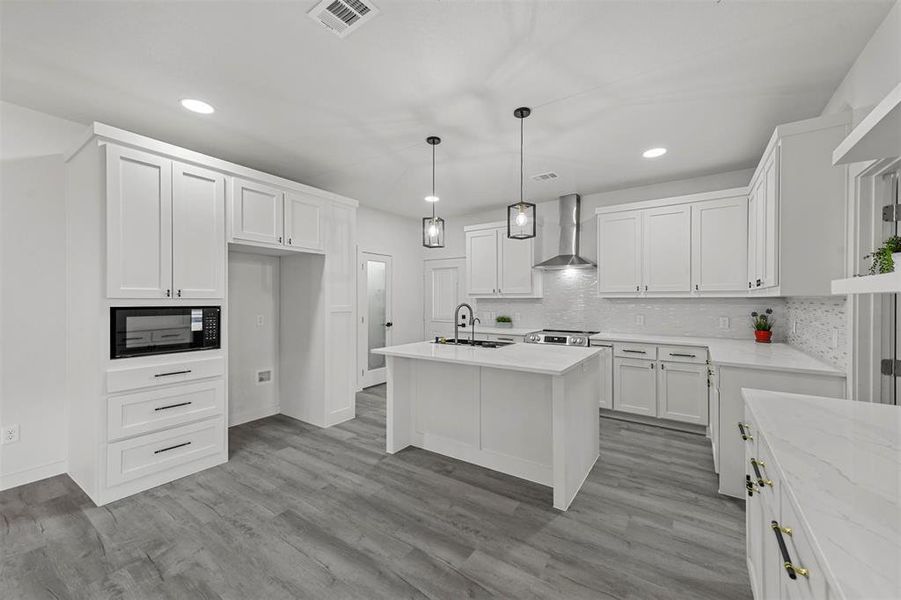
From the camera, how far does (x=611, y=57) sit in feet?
7.36

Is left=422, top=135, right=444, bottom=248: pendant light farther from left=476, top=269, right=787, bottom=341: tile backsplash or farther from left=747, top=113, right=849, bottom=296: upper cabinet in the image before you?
left=476, top=269, right=787, bottom=341: tile backsplash

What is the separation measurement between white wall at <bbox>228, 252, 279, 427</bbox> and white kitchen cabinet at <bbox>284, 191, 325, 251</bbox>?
800 millimetres

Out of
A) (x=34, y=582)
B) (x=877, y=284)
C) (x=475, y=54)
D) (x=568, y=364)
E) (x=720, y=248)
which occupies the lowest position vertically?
(x=34, y=582)

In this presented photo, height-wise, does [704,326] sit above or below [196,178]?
below

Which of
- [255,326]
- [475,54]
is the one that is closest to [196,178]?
[255,326]

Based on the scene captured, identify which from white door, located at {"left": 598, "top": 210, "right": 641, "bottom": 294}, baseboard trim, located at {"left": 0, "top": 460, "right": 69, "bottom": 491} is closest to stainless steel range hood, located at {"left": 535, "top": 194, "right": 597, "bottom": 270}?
white door, located at {"left": 598, "top": 210, "right": 641, "bottom": 294}

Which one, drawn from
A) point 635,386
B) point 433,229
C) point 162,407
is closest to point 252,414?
point 162,407

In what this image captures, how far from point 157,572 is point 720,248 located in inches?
201

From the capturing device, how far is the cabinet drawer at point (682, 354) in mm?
3811

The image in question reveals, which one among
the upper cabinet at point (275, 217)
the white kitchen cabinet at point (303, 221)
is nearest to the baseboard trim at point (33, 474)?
A: the upper cabinet at point (275, 217)

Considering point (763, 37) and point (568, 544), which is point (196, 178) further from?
point (763, 37)

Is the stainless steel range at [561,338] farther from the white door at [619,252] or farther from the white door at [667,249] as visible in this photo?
the white door at [667,249]

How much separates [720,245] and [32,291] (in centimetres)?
598

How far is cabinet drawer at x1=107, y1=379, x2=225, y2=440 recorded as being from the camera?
8.64 feet
